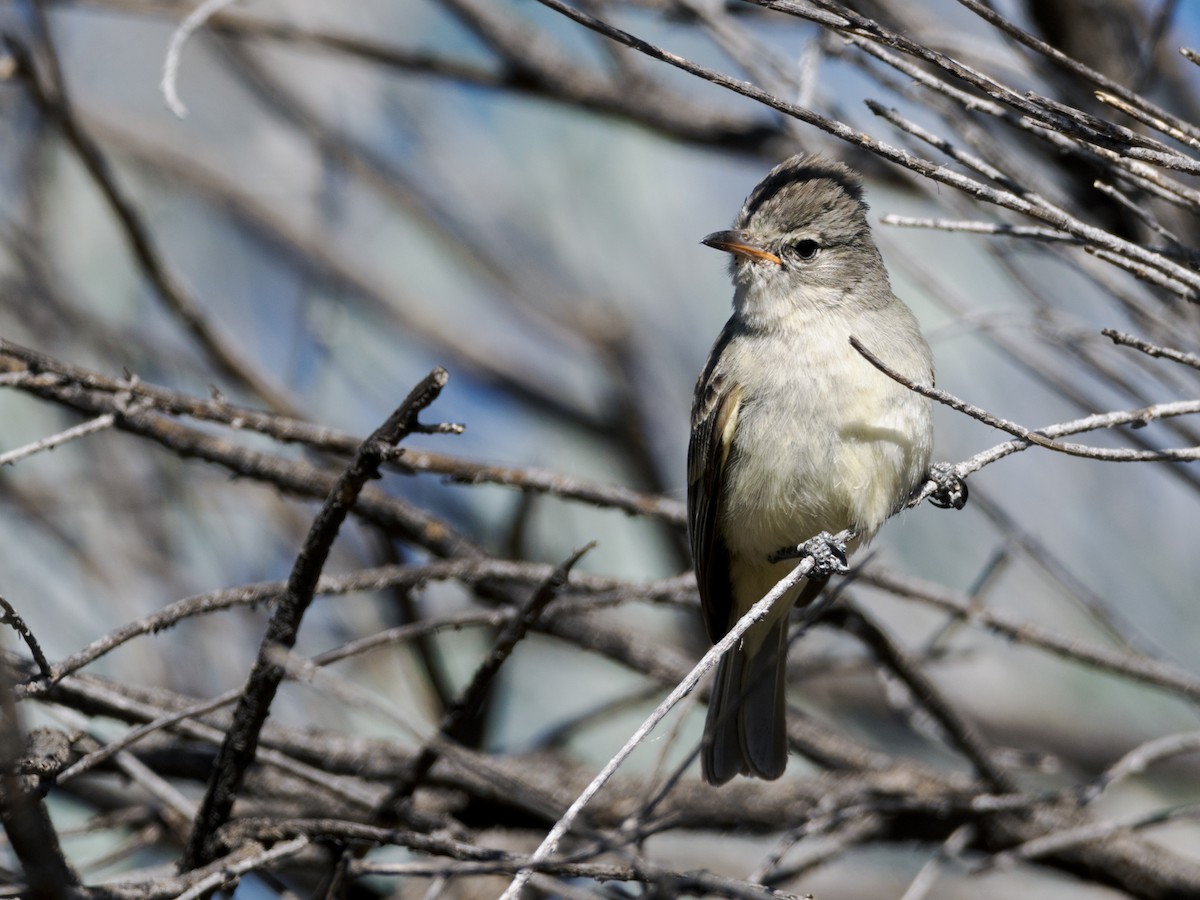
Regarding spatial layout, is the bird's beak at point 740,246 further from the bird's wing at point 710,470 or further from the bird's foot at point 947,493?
the bird's foot at point 947,493

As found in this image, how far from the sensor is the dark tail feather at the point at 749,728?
342 centimetres

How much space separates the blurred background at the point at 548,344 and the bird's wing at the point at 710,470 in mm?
132

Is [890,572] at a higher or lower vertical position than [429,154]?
lower

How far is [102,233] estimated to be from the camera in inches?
263

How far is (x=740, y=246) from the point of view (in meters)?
3.73

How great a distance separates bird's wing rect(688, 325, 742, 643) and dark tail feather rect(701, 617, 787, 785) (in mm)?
200

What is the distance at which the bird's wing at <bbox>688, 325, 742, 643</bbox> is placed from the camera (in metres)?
3.61

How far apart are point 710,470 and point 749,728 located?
72 cm

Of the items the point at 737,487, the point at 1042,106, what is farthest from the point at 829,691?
the point at 1042,106

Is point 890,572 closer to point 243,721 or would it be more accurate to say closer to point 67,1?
point 243,721

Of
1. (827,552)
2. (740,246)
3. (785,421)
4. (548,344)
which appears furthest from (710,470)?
(548,344)

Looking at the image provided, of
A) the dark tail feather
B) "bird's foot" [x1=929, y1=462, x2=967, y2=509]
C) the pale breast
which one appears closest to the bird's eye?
the pale breast

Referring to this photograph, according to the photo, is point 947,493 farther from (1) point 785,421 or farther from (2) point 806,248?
(2) point 806,248

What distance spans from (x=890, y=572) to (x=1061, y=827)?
91 centimetres
